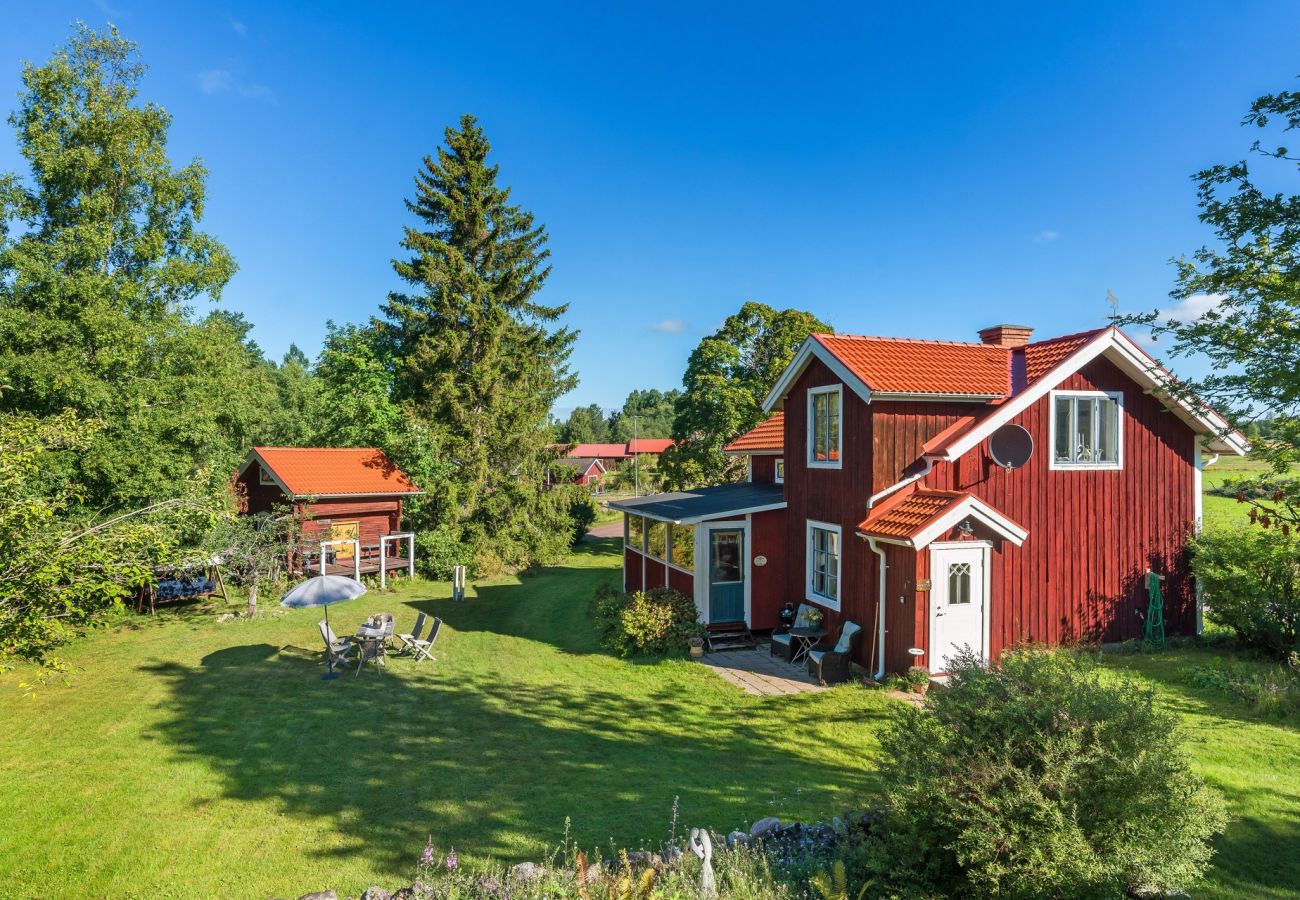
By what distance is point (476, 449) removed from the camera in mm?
24266

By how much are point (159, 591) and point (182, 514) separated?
39.1ft

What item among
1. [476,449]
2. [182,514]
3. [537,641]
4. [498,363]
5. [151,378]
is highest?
[498,363]

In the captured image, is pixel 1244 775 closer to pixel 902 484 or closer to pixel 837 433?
pixel 902 484

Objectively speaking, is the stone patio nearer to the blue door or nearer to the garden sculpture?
the blue door

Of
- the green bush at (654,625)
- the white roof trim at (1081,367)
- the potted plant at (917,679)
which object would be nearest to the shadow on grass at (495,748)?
the green bush at (654,625)

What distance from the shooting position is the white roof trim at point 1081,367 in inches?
475

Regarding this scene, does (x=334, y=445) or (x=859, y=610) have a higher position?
(x=334, y=445)

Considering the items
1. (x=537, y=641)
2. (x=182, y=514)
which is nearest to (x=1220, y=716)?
(x=537, y=641)

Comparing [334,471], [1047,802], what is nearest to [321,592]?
[334,471]

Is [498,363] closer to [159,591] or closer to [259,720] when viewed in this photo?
[159,591]

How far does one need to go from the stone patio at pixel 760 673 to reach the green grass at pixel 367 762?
467 millimetres

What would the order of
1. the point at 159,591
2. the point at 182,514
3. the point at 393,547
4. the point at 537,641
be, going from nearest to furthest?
the point at 182,514, the point at 537,641, the point at 159,591, the point at 393,547

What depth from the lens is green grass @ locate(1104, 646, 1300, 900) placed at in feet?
18.3

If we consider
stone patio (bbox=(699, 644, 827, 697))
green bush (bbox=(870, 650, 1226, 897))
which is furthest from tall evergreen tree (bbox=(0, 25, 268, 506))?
green bush (bbox=(870, 650, 1226, 897))
